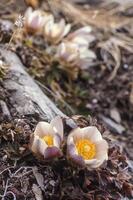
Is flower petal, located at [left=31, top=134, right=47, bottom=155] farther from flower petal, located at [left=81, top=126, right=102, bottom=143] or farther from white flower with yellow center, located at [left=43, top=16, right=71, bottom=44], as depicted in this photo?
white flower with yellow center, located at [left=43, top=16, right=71, bottom=44]

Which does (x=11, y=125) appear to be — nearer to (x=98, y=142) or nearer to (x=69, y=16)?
(x=98, y=142)

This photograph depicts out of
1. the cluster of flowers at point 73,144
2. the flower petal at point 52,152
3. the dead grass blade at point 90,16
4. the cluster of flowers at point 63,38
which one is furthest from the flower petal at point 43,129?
the dead grass blade at point 90,16

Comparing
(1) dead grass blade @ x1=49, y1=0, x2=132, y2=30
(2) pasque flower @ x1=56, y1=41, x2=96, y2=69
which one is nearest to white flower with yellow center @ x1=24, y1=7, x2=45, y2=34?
(2) pasque flower @ x1=56, y1=41, x2=96, y2=69

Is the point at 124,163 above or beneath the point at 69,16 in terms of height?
beneath

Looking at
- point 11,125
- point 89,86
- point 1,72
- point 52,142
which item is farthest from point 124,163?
point 89,86

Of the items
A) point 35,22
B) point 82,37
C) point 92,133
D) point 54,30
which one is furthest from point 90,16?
point 92,133

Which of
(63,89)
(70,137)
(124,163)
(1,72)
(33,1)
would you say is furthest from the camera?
(33,1)

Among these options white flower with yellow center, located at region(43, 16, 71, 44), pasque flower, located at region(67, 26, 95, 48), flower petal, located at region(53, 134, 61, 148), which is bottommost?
flower petal, located at region(53, 134, 61, 148)
